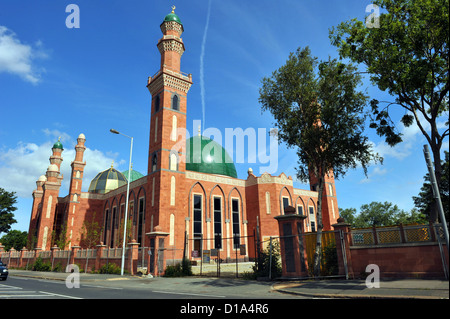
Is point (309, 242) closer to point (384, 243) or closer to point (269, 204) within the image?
point (384, 243)

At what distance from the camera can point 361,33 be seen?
1523cm

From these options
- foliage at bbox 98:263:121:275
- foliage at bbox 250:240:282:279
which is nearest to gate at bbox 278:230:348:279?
foliage at bbox 250:240:282:279

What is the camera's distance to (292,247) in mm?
15625

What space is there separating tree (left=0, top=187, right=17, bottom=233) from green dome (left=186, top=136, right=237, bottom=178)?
A: 146 feet

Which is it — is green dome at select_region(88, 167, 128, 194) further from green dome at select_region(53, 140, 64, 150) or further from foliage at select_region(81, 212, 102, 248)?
green dome at select_region(53, 140, 64, 150)

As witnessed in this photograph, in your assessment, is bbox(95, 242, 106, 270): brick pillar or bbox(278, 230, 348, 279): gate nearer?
bbox(278, 230, 348, 279): gate

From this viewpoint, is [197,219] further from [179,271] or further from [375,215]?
[375,215]

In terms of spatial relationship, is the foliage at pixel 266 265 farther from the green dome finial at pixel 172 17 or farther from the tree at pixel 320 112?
the green dome finial at pixel 172 17

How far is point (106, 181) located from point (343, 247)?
44.0m

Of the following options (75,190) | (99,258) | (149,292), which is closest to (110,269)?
(99,258)

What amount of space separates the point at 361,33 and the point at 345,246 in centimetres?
1112

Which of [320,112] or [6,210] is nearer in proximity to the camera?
[320,112]

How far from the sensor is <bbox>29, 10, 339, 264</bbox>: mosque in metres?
30.0

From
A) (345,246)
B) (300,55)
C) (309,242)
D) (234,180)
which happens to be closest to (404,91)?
(300,55)
